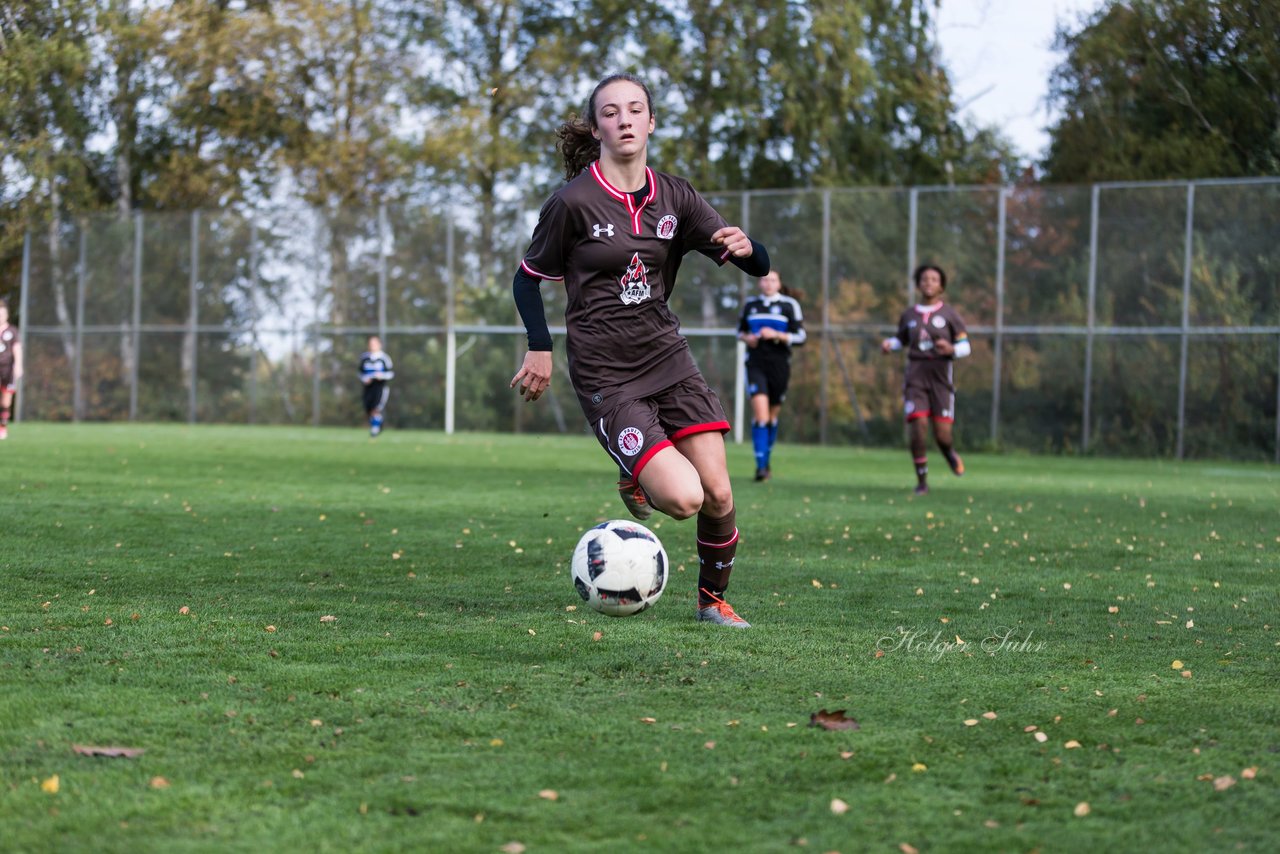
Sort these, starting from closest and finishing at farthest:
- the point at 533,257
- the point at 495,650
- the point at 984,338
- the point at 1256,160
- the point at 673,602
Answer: the point at 495,650 → the point at 533,257 → the point at 673,602 → the point at 984,338 → the point at 1256,160

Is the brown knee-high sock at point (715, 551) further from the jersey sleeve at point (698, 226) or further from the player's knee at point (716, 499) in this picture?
the jersey sleeve at point (698, 226)

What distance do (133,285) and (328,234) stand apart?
5.10 meters

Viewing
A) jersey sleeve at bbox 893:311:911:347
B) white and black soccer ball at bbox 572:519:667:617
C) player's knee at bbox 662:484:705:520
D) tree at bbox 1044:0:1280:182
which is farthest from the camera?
tree at bbox 1044:0:1280:182

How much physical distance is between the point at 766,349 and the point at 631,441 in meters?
9.52

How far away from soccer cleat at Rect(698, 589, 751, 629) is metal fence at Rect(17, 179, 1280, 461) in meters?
19.4

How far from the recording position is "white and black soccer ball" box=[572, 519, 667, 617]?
5195 millimetres

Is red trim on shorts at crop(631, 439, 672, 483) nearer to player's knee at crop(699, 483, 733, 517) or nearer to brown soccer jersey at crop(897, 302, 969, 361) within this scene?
player's knee at crop(699, 483, 733, 517)

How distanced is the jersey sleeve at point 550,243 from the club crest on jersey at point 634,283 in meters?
0.26

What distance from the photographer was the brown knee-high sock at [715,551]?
5.86 metres

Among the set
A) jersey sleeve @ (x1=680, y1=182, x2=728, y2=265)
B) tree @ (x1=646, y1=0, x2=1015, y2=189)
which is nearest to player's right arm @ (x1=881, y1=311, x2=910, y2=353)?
jersey sleeve @ (x1=680, y1=182, x2=728, y2=265)

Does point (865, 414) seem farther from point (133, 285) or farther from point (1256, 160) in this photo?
point (133, 285)

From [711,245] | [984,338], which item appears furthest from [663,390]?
[984,338]

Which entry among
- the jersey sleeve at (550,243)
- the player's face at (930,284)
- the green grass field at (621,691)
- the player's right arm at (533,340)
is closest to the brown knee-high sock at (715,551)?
the green grass field at (621,691)

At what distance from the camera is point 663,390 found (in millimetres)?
5684
